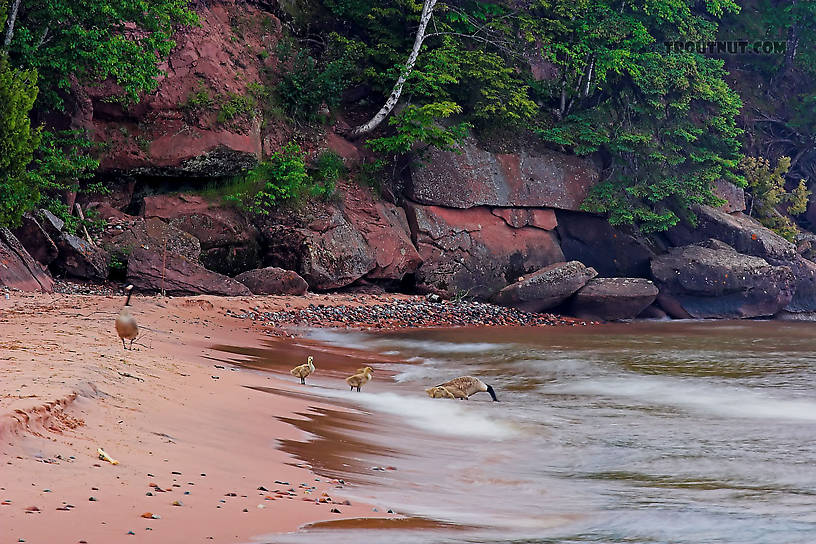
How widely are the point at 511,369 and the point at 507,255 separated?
10531 millimetres

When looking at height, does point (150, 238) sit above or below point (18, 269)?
above

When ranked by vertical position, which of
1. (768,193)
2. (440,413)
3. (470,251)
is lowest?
(440,413)

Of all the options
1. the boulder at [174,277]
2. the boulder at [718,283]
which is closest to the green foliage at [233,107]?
the boulder at [174,277]

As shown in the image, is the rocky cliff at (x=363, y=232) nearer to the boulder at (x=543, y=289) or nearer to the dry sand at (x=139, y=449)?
the boulder at (x=543, y=289)

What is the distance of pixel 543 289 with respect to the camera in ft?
77.8

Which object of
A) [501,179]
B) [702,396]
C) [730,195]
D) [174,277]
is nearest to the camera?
[702,396]

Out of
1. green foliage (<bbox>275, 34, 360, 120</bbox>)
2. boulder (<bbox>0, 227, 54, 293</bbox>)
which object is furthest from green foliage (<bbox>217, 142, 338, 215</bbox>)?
boulder (<bbox>0, 227, 54, 293</bbox>)

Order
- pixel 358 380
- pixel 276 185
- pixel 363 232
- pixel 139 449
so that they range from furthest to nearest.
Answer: pixel 363 232 → pixel 276 185 → pixel 358 380 → pixel 139 449

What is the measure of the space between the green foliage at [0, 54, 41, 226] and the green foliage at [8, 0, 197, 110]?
1.32 m

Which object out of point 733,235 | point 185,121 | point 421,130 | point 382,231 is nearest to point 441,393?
point 382,231

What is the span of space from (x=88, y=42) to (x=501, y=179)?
1182 cm

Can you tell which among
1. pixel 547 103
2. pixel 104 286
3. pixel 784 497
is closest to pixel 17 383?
pixel 784 497

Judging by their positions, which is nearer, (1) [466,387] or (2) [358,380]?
(2) [358,380]

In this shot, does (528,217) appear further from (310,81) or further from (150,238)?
(150,238)
